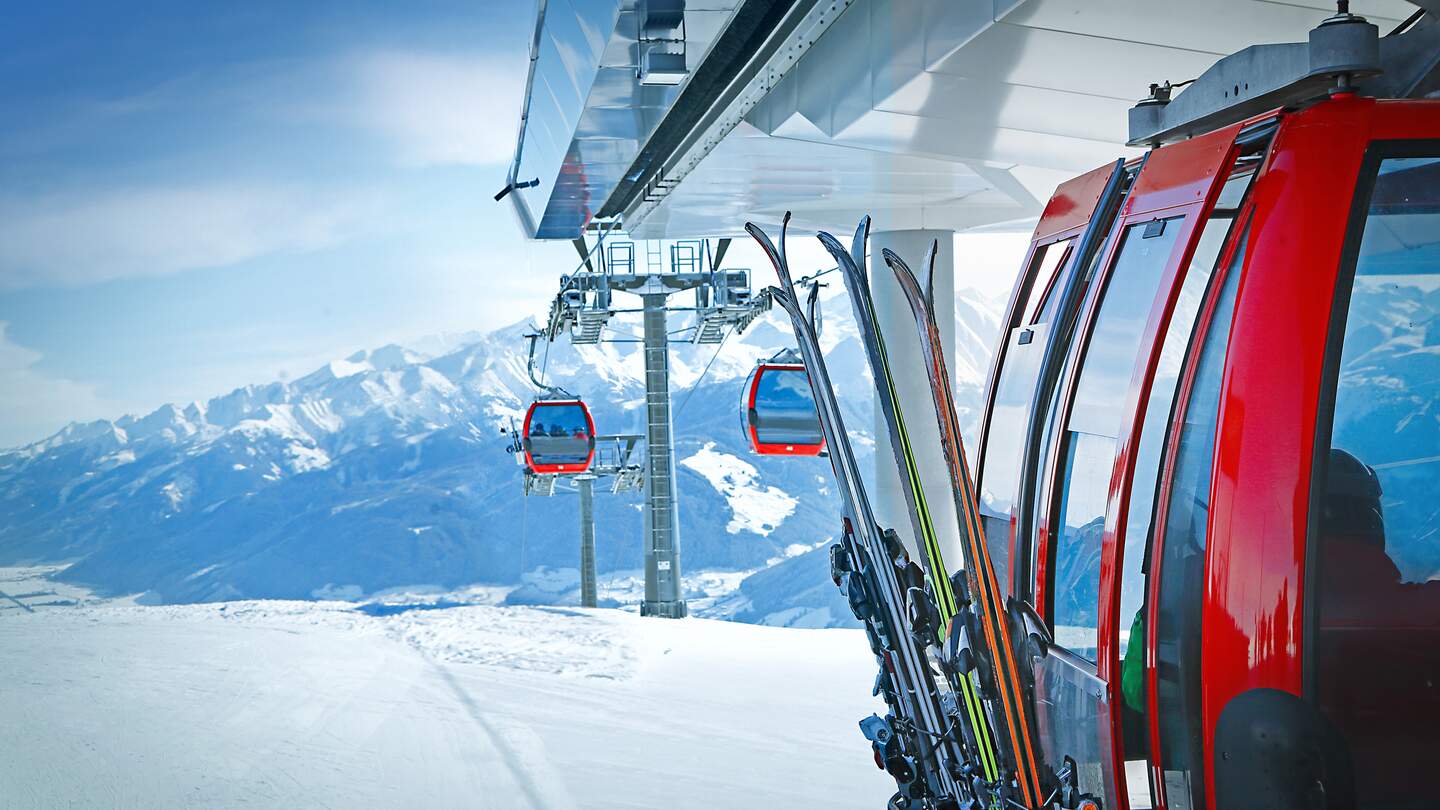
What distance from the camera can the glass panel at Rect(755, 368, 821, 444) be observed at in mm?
11383

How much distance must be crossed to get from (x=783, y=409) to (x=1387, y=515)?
9.30 meters

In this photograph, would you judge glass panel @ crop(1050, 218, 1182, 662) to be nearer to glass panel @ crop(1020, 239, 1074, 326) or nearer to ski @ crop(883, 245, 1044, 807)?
ski @ crop(883, 245, 1044, 807)

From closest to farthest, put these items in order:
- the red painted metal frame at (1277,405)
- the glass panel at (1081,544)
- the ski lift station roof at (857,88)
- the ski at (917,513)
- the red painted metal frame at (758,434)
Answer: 1. the red painted metal frame at (1277,405)
2. the glass panel at (1081,544)
3. the ski at (917,513)
4. the ski lift station roof at (857,88)
5. the red painted metal frame at (758,434)

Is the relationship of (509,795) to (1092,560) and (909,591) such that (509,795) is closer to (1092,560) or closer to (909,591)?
(909,591)

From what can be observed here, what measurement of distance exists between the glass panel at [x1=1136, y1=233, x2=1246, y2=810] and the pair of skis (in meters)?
0.45

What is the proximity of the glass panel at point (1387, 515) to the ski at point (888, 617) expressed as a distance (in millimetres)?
1074

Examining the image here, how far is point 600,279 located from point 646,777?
1012 centimetres

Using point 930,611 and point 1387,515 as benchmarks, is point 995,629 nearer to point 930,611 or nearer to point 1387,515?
point 930,611

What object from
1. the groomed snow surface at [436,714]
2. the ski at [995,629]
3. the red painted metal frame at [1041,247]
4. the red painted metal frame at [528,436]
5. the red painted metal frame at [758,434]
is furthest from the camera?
the red painted metal frame at [528,436]

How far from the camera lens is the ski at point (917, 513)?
9.20 ft

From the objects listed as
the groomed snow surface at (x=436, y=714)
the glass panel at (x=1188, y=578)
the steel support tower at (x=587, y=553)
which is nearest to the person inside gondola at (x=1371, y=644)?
the glass panel at (x=1188, y=578)

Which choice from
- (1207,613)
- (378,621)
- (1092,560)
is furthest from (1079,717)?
(378,621)

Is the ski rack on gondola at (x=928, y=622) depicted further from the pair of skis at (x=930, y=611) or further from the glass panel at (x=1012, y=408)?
the glass panel at (x=1012, y=408)

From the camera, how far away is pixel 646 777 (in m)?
6.18
